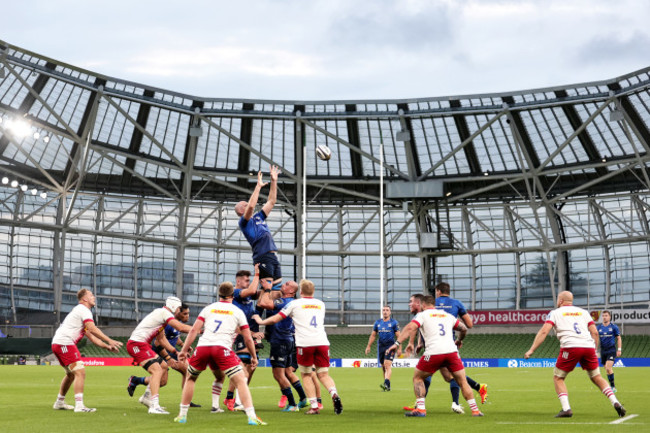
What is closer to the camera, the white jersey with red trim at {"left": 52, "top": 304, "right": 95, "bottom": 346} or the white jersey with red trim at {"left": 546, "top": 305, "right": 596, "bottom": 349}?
the white jersey with red trim at {"left": 546, "top": 305, "right": 596, "bottom": 349}

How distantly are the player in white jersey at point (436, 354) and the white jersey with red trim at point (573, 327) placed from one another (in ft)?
6.01

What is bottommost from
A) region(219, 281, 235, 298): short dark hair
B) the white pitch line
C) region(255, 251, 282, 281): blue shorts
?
the white pitch line

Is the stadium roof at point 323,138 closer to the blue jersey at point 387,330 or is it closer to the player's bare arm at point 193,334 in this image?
the blue jersey at point 387,330

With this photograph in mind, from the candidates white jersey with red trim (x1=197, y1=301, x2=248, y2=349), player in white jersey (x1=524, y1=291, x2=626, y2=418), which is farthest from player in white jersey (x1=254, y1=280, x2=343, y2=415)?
player in white jersey (x1=524, y1=291, x2=626, y2=418)

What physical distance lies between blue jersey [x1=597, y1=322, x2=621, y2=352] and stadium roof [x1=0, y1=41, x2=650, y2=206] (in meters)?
23.0

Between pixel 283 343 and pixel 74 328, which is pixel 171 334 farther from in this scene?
pixel 283 343

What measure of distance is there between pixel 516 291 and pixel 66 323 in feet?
169

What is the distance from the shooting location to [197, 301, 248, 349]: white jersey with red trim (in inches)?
491

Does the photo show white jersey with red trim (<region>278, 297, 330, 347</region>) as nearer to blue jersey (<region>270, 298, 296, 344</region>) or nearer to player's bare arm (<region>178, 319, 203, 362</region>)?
blue jersey (<region>270, 298, 296, 344</region>)

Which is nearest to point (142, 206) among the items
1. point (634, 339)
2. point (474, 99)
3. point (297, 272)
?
point (297, 272)

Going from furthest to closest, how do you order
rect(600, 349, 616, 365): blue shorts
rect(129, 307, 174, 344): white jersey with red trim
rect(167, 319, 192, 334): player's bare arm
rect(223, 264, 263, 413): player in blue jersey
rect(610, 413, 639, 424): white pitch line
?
rect(600, 349, 616, 365): blue shorts, rect(129, 307, 174, 344): white jersey with red trim, rect(223, 264, 263, 413): player in blue jersey, rect(167, 319, 192, 334): player's bare arm, rect(610, 413, 639, 424): white pitch line

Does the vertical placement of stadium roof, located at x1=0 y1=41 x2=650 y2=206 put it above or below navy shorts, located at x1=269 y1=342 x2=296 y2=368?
above

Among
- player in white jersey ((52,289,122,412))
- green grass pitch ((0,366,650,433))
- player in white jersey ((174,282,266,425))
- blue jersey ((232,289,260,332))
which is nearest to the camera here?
green grass pitch ((0,366,650,433))

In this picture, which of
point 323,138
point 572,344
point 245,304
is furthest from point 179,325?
point 323,138
